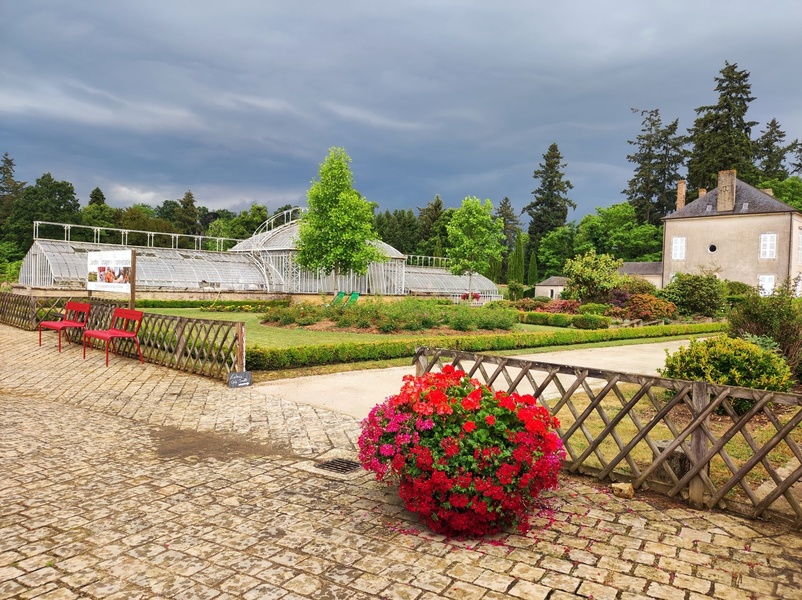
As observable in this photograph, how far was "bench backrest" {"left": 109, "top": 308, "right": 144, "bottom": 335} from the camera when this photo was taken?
1223cm

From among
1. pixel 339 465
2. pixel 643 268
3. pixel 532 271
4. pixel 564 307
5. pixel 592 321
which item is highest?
pixel 643 268

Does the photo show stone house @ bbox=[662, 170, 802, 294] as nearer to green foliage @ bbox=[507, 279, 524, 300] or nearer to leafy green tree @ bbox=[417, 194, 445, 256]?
green foliage @ bbox=[507, 279, 524, 300]

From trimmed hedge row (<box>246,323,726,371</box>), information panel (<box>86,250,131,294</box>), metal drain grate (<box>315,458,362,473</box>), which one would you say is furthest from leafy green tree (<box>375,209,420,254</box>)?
metal drain grate (<box>315,458,362,473</box>)

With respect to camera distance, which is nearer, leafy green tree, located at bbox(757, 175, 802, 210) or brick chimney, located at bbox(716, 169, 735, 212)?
brick chimney, located at bbox(716, 169, 735, 212)

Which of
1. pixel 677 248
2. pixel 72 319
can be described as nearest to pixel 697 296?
pixel 677 248

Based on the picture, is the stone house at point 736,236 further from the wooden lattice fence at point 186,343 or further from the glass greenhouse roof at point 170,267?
the wooden lattice fence at point 186,343

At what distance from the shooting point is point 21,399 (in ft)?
28.7

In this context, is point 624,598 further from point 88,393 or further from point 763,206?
point 763,206

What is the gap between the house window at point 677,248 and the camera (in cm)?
4259

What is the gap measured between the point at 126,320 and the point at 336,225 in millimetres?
17603

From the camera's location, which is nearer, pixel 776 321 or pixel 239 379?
pixel 239 379

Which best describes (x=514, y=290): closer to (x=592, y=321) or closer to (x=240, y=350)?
(x=592, y=321)

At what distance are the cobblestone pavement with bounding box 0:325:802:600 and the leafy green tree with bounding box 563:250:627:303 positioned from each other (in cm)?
2507

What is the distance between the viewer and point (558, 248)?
6488 cm
